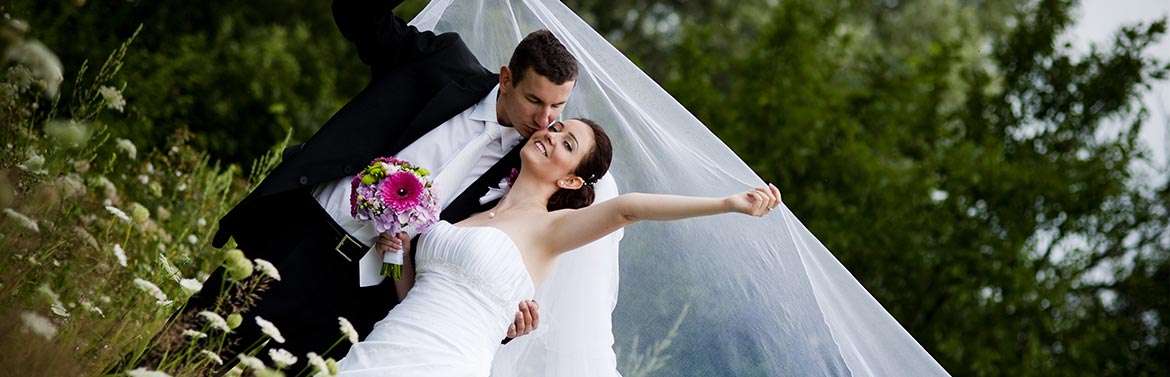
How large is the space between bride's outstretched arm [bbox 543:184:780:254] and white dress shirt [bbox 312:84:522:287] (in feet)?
1.24

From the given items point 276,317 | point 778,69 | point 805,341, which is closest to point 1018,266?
point 778,69

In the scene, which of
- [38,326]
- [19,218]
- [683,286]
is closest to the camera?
[38,326]

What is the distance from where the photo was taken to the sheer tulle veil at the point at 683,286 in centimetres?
385

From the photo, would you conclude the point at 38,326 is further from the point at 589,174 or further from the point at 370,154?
the point at 589,174

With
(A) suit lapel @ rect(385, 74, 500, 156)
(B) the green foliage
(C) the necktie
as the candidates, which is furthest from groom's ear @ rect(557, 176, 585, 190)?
(B) the green foliage

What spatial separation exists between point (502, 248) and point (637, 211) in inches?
18.6

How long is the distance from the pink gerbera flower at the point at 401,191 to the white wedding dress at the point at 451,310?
228 millimetres

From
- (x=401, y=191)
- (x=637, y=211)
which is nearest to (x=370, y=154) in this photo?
(x=401, y=191)

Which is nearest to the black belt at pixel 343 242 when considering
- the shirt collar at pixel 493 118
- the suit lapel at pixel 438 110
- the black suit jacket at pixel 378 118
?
the black suit jacket at pixel 378 118

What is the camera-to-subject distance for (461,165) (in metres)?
3.88

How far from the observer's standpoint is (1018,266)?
26.5 feet

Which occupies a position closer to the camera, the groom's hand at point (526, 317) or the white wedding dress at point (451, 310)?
the white wedding dress at point (451, 310)

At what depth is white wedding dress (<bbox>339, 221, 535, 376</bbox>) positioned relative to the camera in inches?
135

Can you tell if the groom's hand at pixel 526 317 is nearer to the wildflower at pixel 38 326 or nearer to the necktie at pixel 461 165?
the necktie at pixel 461 165
